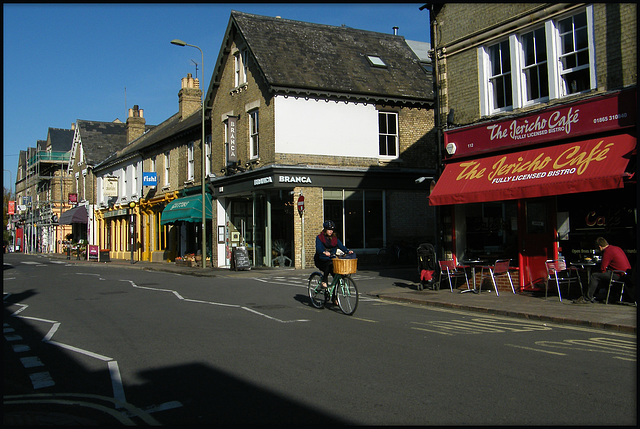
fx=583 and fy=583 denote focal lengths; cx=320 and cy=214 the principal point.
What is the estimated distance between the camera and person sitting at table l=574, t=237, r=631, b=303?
11.5 metres

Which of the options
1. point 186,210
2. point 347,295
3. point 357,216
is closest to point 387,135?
point 357,216

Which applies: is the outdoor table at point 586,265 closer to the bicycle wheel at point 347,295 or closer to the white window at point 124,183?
the bicycle wheel at point 347,295

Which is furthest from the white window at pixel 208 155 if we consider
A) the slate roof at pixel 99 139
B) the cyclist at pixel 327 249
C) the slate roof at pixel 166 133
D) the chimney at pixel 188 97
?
the slate roof at pixel 99 139

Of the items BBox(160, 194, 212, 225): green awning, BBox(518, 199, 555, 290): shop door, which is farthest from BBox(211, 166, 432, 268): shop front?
BBox(518, 199, 555, 290): shop door

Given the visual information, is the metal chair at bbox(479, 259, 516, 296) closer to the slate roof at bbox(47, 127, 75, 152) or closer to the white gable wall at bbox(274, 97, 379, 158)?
the white gable wall at bbox(274, 97, 379, 158)

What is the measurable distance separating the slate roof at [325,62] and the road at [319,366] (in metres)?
14.3

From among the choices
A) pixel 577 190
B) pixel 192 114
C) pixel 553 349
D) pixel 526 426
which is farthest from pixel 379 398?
pixel 192 114

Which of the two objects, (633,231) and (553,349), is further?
(633,231)

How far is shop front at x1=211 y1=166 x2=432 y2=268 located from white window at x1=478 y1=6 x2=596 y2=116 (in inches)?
398

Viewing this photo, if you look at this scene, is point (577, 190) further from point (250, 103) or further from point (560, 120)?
point (250, 103)

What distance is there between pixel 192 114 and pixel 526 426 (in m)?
33.0

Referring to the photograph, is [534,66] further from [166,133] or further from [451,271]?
[166,133]

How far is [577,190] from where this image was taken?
39.3ft

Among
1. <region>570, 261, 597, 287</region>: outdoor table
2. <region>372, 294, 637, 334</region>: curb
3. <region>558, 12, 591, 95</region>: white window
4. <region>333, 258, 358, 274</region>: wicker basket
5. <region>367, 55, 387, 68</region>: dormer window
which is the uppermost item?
<region>367, 55, 387, 68</region>: dormer window
